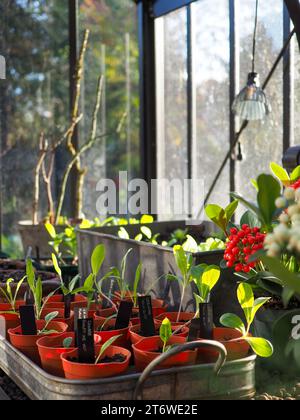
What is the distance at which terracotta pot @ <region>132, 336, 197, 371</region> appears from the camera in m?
1.27

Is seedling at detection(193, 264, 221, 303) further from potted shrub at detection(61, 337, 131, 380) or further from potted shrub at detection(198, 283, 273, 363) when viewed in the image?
potted shrub at detection(61, 337, 131, 380)

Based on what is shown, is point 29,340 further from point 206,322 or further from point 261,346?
point 261,346

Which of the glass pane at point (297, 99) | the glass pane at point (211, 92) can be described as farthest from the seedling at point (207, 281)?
the glass pane at point (211, 92)

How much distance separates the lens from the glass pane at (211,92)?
3490 mm

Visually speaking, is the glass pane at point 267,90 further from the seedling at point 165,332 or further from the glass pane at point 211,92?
the seedling at point 165,332

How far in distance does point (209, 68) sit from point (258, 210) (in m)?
2.30

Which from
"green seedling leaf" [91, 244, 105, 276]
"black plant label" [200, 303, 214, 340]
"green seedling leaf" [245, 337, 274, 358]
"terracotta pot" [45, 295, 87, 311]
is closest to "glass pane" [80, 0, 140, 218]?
"terracotta pot" [45, 295, 87, 311]

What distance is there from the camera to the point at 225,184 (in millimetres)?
3490

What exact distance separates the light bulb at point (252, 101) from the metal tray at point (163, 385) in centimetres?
162

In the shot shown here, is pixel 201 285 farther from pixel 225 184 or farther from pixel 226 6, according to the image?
pixel 226 6

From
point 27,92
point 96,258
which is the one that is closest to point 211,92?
point 27,92

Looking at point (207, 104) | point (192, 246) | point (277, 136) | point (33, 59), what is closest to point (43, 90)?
point (33, 59)

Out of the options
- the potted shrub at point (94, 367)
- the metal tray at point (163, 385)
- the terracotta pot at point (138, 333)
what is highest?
the terracotta pot at point (138, 333)

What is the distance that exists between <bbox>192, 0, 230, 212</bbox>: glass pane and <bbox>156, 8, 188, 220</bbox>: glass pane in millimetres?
186
